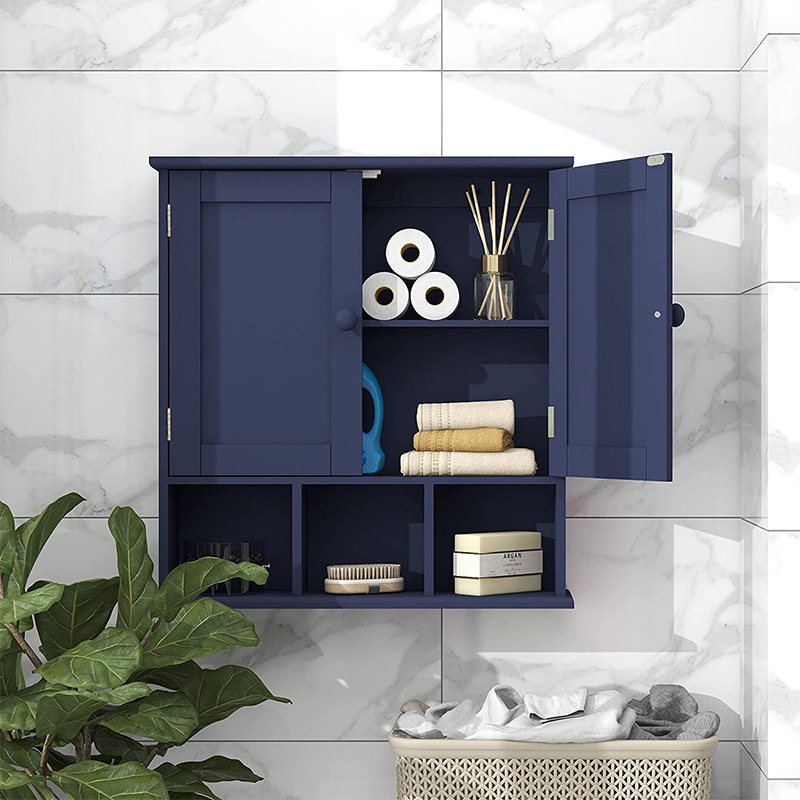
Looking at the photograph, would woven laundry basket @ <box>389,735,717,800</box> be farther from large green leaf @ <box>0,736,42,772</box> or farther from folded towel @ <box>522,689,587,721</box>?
large green leaf @ <box>0,736,42,772</box>

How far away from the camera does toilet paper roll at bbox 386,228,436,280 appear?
1.85 m

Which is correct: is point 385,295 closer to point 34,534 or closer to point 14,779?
point 34,534

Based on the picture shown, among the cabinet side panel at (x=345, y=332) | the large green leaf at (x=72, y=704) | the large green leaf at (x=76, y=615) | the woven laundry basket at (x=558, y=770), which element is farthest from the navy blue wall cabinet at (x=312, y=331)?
the large green leaf at (x=72, y=704)

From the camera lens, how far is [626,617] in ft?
6.40

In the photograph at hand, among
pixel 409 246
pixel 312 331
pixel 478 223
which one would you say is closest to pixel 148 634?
pixel 312 331

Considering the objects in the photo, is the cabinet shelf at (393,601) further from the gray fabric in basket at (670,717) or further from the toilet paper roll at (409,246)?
the toilet paper roll at (409,246)

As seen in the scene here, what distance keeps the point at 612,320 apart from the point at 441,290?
31cm

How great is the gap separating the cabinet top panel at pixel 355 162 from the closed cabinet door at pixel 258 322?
0.02m

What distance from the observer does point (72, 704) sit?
4.85 feet

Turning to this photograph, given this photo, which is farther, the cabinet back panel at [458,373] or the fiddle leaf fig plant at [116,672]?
the cabinet back panel at [458,373]

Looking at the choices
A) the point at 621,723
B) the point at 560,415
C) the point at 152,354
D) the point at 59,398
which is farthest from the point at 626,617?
the point at 59,398

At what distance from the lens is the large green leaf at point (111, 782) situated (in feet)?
4.75

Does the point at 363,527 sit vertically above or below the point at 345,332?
below

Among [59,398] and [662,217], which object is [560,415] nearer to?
[662,217]
